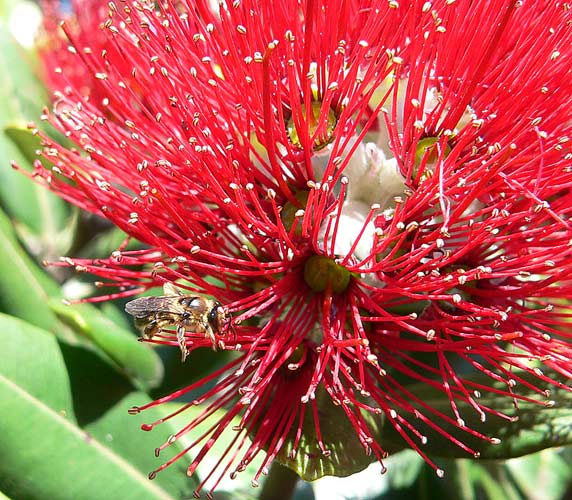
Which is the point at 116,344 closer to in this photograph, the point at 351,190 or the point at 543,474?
the point at 351,190

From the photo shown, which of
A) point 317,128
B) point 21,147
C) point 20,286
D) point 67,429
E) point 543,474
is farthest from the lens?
point 543,474

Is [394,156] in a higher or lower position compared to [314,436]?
higher

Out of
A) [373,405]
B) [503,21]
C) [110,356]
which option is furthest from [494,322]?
[110,356]

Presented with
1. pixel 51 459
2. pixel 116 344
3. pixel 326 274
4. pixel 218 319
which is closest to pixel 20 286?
pixel 116 344

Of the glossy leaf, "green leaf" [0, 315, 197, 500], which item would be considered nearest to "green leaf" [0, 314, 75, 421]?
"green leaf" [0, 315, 197, 500]

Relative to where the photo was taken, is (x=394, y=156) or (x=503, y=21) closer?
(x=503, y=21)

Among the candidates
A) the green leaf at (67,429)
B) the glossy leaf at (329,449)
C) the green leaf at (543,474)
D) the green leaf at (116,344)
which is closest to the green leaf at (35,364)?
the green leaf at (67,429)

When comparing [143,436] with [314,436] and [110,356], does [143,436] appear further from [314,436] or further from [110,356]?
[314,436]
